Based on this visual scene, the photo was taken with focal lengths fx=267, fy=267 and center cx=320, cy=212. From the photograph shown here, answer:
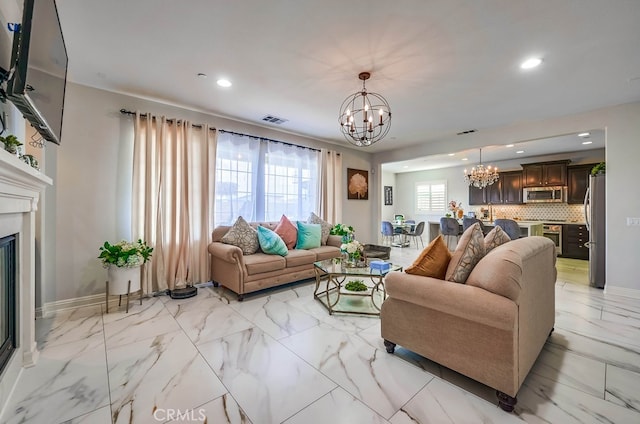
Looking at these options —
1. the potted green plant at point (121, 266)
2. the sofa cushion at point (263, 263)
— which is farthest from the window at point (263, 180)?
the potted green plant at point (121, 266)

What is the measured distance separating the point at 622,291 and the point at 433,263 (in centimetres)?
370

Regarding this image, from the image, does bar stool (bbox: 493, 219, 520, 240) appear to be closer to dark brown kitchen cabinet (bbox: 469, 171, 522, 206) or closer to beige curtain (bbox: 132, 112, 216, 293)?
dark brown kitchen cabinet (bbox: 469, 171, 522, 206)

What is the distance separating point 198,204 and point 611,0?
443 centimetres

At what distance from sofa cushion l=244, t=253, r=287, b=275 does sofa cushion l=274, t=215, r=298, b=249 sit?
60cm

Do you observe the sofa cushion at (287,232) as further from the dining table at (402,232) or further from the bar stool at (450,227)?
the dining table at (402,232)

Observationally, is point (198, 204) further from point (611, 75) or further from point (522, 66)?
point (611, 75)

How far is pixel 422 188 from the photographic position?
9.39 metres

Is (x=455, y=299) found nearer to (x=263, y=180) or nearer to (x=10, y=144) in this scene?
(x=10, y=144)

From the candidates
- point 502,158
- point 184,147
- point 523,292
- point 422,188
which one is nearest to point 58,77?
point 184,147

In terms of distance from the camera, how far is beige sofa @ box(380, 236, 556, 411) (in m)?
1.55

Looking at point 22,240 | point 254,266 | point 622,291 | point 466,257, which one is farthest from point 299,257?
point 622,291

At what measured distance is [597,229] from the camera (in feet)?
13.1

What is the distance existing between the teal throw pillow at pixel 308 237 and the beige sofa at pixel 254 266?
0.43 feet

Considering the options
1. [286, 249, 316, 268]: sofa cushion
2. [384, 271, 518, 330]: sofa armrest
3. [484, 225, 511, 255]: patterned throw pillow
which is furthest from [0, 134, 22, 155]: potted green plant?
[484, 225, 511, 255]: patterned throw pillow
